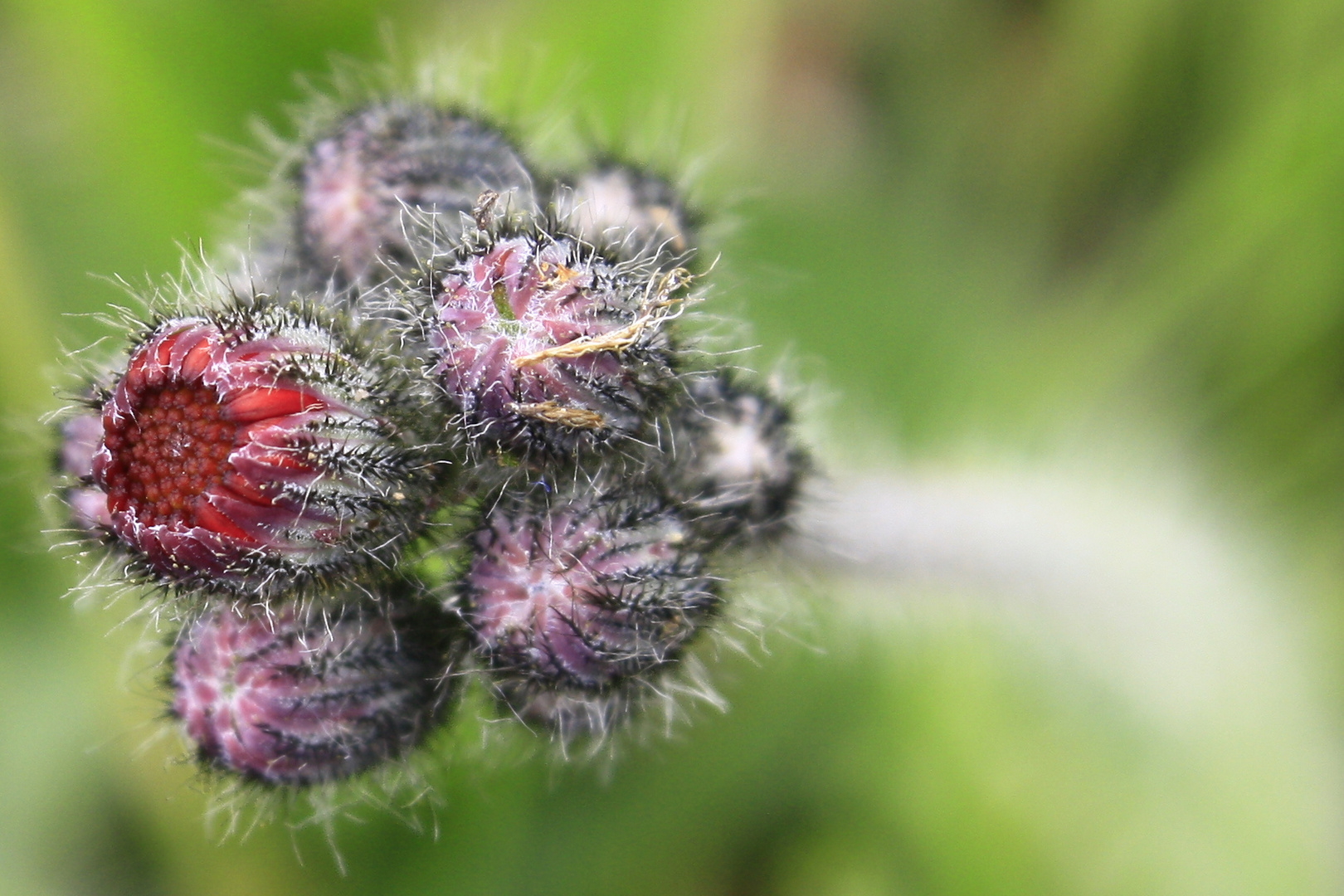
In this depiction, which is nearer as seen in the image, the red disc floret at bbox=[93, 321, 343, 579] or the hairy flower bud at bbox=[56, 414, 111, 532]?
the red disc floret at bbox=[93, 321, 343, 579]

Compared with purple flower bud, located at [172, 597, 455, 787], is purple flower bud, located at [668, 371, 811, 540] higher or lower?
higher

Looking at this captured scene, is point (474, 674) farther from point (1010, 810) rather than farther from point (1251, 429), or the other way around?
point (1251, 429)

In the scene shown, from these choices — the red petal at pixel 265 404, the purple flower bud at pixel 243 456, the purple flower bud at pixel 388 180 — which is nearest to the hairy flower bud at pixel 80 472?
the purple flower bud at pixel 243 456

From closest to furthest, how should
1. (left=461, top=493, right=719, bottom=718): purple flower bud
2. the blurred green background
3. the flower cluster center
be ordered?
1. the flower cluster center
2. (left=461, top=493, right=719, bottom=718): purple flower bud
3. the blurred green background

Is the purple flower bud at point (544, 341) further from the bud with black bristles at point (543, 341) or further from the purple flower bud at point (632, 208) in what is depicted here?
the purple flower bud at point (632, 208)

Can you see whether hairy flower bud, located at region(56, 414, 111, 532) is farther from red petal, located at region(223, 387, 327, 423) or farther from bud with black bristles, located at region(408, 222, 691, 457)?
bud with black bristles, located at region(408, 222, 691, 457)

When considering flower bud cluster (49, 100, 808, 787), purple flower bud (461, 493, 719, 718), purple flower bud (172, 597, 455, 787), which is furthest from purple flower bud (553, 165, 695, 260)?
purple flower bud (172, 597, 455, 787)

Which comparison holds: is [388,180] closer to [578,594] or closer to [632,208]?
[632,208]

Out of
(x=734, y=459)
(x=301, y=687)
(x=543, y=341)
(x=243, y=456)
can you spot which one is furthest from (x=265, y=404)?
(x=734, y=459)
